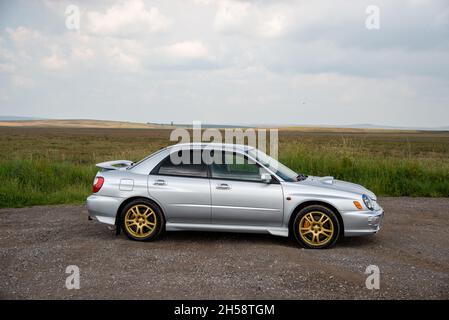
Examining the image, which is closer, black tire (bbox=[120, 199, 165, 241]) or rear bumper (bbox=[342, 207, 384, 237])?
rear bumper (bbox=[342, 207, 384, 237])

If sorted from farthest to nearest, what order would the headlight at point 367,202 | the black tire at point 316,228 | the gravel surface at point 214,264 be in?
the headlight at point 367,202
the black tire at point 316,228
the gravel surface at point 214,264

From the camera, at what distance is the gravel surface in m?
5.13

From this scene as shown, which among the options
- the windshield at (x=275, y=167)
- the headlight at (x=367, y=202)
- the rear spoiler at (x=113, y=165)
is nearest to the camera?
the headlight at (x=367, y=202)

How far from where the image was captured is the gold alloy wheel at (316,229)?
697 cm

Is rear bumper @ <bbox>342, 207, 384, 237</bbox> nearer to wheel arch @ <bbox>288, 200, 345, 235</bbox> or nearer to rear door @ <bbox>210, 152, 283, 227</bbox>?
wheel arch @ <bbox>288, 200, 345, 235</bbox>

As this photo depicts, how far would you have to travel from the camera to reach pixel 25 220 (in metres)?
9.12

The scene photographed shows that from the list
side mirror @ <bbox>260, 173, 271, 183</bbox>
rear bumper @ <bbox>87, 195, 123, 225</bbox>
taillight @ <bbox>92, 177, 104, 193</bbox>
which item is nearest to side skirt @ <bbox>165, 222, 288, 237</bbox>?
side mirror @ <bbox>260, 173, 271, 183</bbox>

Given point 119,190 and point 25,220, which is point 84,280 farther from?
point 25,220

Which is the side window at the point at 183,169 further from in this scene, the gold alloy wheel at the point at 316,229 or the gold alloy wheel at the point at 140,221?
the gold alloy wheel at the point at 316,229

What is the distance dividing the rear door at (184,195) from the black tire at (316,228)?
1363mm

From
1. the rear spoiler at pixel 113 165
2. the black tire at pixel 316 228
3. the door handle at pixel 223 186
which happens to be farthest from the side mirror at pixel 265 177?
the rear spoiler at pixel 113 165

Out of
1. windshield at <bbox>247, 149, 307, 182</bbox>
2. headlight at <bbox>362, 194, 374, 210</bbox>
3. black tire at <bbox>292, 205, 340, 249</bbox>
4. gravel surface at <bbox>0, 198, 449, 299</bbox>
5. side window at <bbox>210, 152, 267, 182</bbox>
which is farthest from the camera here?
windshield at <bbox>247, 149, 307, 182</bbox>

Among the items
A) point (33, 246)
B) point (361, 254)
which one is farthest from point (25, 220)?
point (361, 254)
